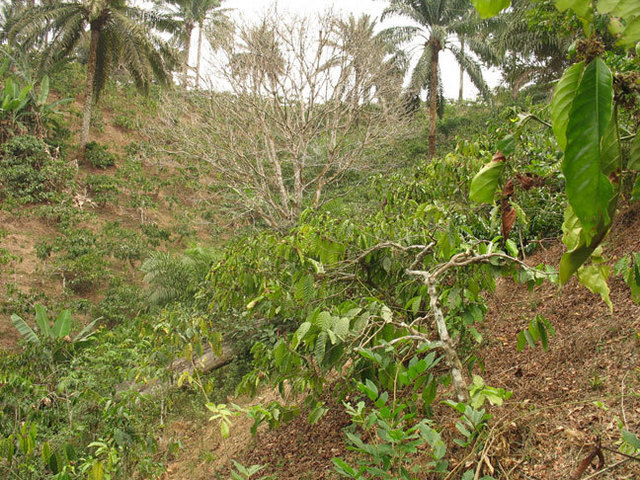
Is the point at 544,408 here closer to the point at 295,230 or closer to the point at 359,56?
the point at 295,230

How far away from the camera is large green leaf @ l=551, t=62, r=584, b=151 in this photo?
1.90ft

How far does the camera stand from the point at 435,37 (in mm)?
14117

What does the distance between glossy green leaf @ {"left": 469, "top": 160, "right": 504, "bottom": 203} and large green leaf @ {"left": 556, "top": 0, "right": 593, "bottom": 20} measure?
1.17 ft

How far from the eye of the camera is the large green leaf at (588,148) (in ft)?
1.61

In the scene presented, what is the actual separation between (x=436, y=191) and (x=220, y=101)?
6358 mm

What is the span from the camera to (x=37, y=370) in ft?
16.3

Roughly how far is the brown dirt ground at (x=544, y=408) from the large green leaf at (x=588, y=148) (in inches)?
30.8

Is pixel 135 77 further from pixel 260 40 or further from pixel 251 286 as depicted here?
pixel 251 286

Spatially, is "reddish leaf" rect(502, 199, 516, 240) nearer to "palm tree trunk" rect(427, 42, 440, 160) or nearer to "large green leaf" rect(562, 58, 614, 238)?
"large green leaf" rect(562, 58, 614, 238)

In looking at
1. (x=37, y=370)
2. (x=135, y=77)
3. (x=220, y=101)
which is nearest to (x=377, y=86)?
(x=220, y=101)

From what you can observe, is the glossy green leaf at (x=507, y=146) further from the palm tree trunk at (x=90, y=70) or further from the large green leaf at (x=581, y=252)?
the palm tree trunk at (x=90, y=70)

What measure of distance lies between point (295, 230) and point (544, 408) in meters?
1.81

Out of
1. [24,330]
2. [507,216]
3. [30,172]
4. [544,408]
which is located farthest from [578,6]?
[30,172]

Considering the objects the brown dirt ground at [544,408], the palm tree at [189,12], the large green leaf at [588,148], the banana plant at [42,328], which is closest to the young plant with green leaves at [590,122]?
the large green leaf at [588,148]
